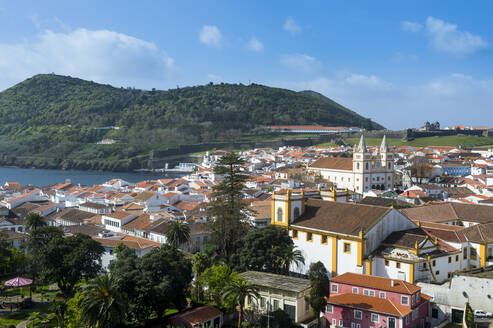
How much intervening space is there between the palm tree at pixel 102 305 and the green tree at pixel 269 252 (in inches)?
427

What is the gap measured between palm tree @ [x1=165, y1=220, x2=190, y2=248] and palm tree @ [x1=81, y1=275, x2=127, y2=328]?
1502 cm

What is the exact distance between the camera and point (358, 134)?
16150 cm

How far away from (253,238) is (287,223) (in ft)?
10.9

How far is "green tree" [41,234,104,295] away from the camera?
30.8m

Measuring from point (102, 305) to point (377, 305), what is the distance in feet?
42.8

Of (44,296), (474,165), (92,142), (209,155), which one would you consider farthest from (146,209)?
(92,142)

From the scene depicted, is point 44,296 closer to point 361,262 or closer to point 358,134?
point 361,262

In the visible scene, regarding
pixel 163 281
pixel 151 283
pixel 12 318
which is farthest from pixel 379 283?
pixel 12 318

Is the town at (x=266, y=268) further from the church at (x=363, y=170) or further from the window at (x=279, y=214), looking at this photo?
the church at (x=363, y=170)

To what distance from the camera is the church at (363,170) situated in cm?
7406

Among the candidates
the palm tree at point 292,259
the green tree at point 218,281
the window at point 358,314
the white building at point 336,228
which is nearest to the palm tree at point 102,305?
the green tree at point 218,281

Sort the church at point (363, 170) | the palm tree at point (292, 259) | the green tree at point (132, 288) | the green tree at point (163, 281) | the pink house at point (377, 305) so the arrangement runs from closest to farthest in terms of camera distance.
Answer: the pink house at point (377, 305) → the green tree at point (132, 288) → the green tree at point (163, 281) → the palm tree at point (292, 259) → the church at point (363, 170)

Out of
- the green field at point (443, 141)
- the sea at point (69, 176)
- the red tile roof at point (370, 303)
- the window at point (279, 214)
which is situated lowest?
the sea at point (69, 176)

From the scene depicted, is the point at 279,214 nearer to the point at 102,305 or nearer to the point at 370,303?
the point at 370,303
